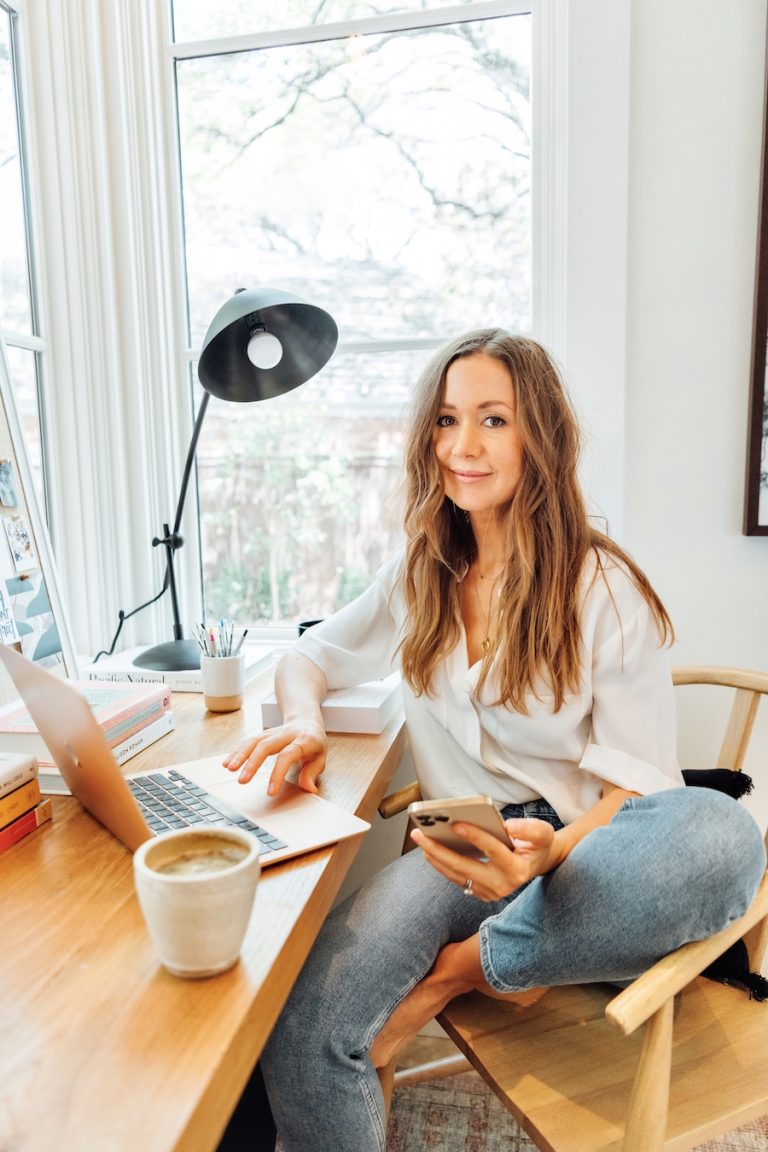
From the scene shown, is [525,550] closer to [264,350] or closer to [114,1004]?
[264,350]

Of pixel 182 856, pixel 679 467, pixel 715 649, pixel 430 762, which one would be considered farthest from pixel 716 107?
pixel 182 856

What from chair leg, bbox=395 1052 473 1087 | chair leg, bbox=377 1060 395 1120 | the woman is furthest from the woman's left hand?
chair leg, bbox=395 1052 473 1087

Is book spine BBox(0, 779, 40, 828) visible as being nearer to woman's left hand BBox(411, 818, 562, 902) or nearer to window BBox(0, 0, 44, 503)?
woman's left hand BBox(411, 818, 562, 902)

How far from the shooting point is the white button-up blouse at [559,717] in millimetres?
1081

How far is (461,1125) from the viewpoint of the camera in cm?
147

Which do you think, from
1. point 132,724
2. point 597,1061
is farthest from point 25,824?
point 597,1061

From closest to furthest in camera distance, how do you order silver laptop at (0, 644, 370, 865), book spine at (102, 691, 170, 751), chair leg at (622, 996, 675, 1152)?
silver laptop at (0, 644, 370, 865) < chair leg at (622, 996, 675, 1152) < book spine at (102, 691, 170, 751)

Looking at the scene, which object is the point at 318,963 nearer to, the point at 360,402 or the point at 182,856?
the point at 182,856

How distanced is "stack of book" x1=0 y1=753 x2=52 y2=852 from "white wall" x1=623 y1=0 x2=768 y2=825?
3.59 ft

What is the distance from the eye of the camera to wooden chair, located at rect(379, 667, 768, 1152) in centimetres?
80

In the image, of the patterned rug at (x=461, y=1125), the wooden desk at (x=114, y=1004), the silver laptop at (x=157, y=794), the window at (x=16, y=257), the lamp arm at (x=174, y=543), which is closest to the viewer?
the wooden desk at (x=114, y=1004)

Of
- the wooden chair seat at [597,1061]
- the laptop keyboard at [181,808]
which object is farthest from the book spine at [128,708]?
the wooden chair seat at [597,1061]

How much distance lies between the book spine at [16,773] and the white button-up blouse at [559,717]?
501 millimetres

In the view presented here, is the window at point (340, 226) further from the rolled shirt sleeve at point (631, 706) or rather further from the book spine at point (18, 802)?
the book spine at point (18, 802)
